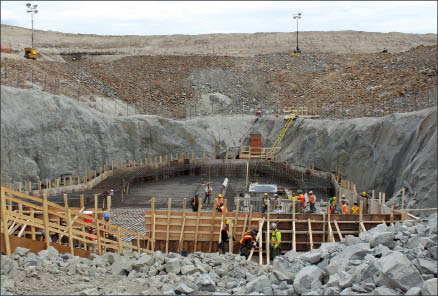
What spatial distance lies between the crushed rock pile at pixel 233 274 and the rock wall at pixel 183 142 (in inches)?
440

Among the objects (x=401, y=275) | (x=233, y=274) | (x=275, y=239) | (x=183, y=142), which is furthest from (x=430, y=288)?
(x=183, y=142)

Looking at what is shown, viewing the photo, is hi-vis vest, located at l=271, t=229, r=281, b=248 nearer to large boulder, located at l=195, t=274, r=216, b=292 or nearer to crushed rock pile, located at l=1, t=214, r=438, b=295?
crushed rock pile, located at l=1, t=214, r=438, b=295

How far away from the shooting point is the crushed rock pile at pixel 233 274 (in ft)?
25.8

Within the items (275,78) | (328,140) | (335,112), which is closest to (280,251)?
(328,140)

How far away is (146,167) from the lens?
31422 mm

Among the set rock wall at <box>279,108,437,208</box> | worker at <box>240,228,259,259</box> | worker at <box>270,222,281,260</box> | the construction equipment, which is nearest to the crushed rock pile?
worker at <box>240,228,259,259</box>

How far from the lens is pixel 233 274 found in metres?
10.2

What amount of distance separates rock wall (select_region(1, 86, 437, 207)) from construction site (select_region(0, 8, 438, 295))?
94 mm

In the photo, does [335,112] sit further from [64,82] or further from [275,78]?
[64,82]

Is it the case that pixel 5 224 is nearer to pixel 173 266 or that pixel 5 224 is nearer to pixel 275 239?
pixel 173 266

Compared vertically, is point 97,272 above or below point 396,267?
below

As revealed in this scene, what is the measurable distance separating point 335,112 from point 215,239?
24830mm

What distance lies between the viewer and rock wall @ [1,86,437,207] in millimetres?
23159

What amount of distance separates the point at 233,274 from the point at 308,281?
85.2 inches
